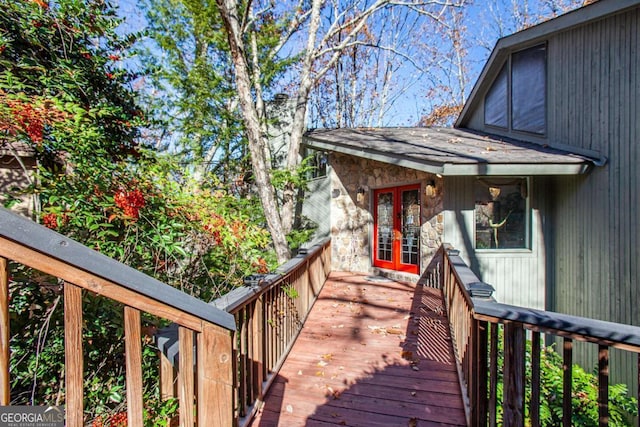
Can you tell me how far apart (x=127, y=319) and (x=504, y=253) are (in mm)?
6374

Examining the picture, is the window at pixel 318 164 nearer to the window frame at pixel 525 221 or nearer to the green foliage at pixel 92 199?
the window frame at pixel 525 221

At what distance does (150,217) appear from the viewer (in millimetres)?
2578

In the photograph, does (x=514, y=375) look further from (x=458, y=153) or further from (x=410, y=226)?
(x=410, y=226)

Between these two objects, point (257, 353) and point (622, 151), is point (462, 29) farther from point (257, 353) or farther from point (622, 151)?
point (257, 353)

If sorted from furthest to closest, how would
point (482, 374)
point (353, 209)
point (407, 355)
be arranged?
point (353, 209) < point (407, 355) < point (482, 374)

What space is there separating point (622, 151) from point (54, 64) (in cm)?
702

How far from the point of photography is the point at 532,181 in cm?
585

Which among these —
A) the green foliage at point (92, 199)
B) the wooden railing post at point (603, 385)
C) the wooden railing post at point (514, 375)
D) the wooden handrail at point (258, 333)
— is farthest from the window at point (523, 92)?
the green foliage at point (92, 199)

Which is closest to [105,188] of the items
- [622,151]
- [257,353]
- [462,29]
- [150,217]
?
[150,217]

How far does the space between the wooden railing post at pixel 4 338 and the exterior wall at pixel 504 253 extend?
588 cm

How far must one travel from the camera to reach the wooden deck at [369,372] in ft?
8.47

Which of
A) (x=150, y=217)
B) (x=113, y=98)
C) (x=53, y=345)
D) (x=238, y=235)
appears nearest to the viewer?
(x=53, y=345)

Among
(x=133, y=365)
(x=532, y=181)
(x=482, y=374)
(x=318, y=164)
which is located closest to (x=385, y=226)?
(x=532, y=181)

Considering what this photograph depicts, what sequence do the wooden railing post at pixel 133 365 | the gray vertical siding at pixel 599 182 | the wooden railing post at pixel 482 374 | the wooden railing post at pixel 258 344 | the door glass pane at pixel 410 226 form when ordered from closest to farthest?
the wooden railing post at pixel 133 365 → the wooden railing post at pixel 482 374 → the wooden railing post at pixel 258 344 → the gray vertical siding at pixel 599 182 → the door glass pane at pixel 410 226
